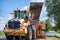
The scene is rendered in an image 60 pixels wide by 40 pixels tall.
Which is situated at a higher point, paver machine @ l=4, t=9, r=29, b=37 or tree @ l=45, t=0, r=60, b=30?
tree @ l=45, t=0, r=60, b=30

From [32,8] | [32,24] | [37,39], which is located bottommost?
[37,39]

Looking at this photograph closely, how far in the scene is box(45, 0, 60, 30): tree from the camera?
2.90m

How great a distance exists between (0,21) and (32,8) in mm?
479

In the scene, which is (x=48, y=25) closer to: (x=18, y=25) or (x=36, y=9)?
(x=36, y=9)

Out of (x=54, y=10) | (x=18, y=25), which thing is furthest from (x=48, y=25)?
(x=18, y=25)

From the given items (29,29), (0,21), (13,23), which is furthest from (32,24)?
(0,21)

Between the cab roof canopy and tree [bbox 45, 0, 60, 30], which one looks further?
tree [bbox 45, 0, 60, 30]

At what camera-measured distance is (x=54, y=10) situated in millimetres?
2922

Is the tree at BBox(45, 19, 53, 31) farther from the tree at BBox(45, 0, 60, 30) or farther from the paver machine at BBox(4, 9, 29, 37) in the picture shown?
the paver machine at BBox(4, 9, 29, 37)

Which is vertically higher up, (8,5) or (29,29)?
(8,5)

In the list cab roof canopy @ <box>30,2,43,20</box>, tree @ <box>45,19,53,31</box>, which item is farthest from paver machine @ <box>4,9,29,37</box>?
tree @ <box>45,19,53,31</box>

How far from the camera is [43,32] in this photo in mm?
2850

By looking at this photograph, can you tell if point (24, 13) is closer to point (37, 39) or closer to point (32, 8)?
point (32, 8)

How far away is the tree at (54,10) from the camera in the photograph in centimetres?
290
